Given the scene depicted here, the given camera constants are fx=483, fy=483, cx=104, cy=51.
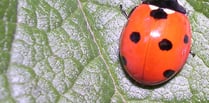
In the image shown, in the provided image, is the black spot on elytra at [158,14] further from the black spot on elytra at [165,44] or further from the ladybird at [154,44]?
the black spot on elytra at [165,44]

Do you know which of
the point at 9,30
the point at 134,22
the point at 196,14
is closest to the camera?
the point at 9,30

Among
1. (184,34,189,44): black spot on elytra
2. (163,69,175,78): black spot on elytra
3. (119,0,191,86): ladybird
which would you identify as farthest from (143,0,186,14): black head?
(163,69,175,78): black spot on elytra

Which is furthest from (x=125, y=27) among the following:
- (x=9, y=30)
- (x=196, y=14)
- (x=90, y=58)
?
(x=9, y=30)

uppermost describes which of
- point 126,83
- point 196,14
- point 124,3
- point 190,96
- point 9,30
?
point 9,30

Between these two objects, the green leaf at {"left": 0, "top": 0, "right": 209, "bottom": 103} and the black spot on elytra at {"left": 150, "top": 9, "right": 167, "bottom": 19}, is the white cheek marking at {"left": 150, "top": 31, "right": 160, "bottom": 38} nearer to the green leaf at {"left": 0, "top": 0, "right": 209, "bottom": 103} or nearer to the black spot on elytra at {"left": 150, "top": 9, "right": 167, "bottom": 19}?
the black spot on elytra at {"left": 150, "top": 9, "right": 167, "bottom": 19}

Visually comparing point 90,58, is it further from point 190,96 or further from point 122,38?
point 190,96

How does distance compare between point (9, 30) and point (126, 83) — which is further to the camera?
point (126, 83)
